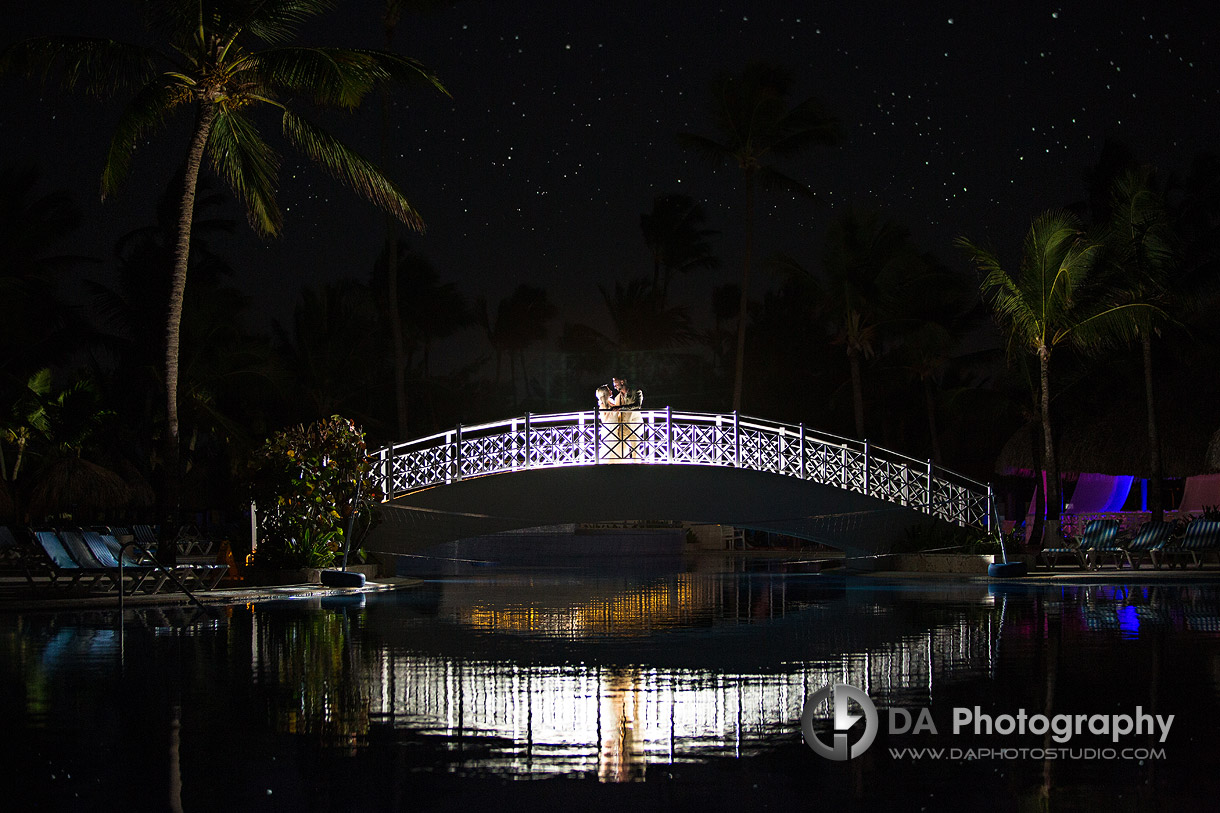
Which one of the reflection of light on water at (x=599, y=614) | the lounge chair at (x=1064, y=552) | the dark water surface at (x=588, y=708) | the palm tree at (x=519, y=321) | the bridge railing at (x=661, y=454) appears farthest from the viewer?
the palm tree at (x=519, y=321)

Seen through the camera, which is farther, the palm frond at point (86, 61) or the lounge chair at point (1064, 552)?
the lounge chair at point (1064, 552)

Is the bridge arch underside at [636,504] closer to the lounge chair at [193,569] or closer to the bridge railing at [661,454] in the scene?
the bridge railing at [661,454]

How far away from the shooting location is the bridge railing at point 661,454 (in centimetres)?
2734

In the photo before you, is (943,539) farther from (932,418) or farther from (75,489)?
(75,489)

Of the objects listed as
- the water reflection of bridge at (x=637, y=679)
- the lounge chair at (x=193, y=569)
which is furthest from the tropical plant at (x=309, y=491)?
the water reflection of bridge at (x=637, y=679)

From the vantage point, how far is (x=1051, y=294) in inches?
1085

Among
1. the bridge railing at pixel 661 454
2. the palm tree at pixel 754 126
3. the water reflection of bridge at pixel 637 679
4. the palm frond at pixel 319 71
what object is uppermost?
the palm tree at pixel 754 126

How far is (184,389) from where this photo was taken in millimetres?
35312

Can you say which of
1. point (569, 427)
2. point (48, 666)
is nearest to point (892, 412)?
point (569, 427)

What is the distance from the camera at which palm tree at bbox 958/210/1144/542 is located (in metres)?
27.5

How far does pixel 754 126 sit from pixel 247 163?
20.0 metres

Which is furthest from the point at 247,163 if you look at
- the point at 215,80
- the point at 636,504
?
the point at 636,504

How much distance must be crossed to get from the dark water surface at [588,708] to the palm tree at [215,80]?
918 centimetres

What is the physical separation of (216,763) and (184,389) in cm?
3128
